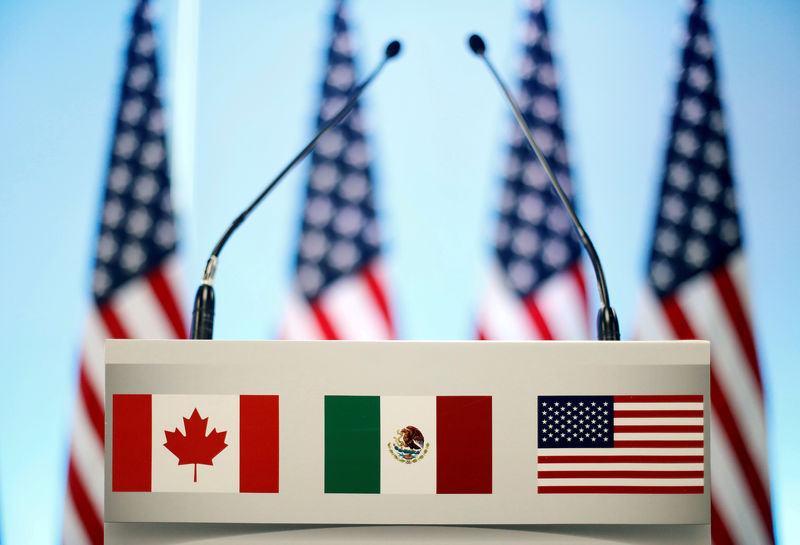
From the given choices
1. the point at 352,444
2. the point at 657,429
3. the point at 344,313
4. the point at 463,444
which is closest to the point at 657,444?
the point at 657,429

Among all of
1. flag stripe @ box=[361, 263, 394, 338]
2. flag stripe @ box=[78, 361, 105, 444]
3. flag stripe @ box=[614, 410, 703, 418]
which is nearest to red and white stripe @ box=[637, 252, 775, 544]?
flag stripe @ box=[361, 263, 394, 338]

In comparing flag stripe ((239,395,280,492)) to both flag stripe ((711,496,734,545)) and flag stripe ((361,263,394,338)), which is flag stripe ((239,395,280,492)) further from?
flag stripe ((711,496,734,545))

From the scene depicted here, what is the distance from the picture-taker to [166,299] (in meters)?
2.09

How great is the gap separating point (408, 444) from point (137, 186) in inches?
71.2

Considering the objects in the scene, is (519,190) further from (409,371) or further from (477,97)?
(409,371)

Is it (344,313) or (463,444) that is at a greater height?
(344,313)

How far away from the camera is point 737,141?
2227 mm

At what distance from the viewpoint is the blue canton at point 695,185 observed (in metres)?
2.05

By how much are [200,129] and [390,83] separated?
0.77 m

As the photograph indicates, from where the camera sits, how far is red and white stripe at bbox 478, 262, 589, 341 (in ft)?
6.68

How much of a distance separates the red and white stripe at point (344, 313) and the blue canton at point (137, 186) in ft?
1.80

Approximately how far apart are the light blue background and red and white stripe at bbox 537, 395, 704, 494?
1438 millimetres

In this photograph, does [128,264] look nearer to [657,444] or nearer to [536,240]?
[536,240]

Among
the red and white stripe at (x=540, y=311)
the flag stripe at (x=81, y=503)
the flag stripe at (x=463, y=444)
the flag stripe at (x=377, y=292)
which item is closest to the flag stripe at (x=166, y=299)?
the flag stripe at (x=81, y=503)
